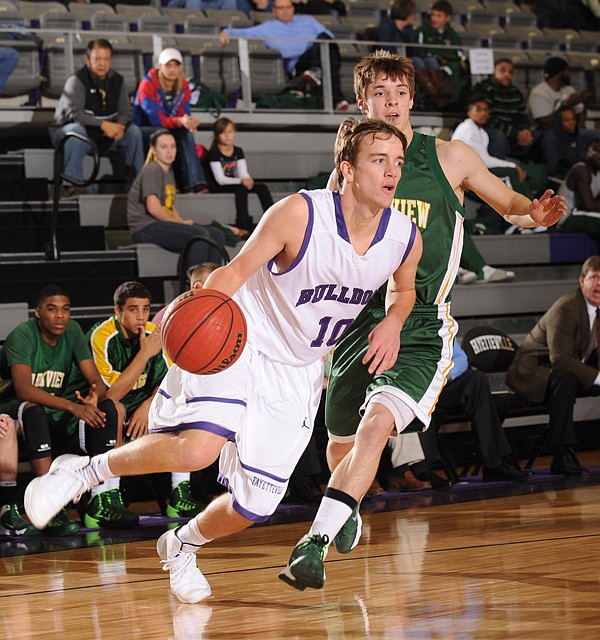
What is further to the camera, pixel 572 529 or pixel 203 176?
pixel 203 176

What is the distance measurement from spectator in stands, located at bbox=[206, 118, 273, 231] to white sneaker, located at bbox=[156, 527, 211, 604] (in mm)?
5075

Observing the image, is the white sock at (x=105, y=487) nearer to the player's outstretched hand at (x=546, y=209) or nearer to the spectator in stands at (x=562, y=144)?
the player's outstretched hand at (x=546, y=209)

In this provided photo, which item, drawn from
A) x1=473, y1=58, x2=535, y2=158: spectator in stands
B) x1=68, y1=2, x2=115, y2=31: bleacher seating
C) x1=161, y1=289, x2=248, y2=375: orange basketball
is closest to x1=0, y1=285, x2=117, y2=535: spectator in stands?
x1=161, y1=289, x2=248, y2=375: orange basketball

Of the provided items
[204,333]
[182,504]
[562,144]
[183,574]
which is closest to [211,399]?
→ [204,333]

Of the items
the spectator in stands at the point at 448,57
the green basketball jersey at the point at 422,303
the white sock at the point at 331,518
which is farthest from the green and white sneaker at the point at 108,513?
the spectator in stands at the point at 448,57

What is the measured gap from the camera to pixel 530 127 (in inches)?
420

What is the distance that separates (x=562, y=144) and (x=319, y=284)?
7464mm

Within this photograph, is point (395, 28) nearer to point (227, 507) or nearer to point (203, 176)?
point (203, 176)

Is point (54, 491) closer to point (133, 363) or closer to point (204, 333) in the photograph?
point (204, 333)

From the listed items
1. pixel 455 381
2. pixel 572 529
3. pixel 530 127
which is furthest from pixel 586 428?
pixel 530 127

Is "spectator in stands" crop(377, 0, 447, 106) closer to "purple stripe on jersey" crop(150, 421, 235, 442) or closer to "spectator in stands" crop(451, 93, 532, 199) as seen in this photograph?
"spectator in stands" crop(451, 93, 532, 199)

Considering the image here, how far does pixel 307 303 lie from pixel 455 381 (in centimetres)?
315

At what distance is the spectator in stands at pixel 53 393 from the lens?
5602 mm

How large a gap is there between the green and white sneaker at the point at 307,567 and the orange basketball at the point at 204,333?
0.62 m
